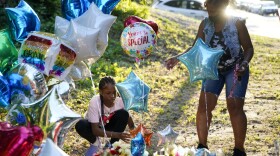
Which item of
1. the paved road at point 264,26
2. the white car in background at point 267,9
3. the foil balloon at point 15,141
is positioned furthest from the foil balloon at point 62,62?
the white car in background at point 267,9

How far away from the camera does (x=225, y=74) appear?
4.45 m

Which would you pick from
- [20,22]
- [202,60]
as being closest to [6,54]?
[20,22]

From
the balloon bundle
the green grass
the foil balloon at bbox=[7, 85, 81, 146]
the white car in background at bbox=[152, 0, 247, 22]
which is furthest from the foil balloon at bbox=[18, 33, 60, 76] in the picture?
the white car in background at bbox=[152, 0, 247, 22]

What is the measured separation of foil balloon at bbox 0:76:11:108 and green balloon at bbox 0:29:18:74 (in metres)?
0.31

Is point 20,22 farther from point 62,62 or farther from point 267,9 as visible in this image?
point 267,9

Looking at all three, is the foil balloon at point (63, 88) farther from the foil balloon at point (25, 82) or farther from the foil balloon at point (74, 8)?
the foil balloon at point (74, 8)

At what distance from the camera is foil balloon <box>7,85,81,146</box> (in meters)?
3.15

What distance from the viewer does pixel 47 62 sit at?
3.91m

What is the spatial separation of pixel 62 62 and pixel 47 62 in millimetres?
124

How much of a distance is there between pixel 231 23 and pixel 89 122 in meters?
Answer: 1.35

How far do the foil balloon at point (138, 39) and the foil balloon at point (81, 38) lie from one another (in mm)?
377

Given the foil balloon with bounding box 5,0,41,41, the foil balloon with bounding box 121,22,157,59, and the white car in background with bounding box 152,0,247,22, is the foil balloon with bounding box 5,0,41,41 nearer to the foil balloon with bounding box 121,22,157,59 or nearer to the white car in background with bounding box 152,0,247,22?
the foil balloon with bounding box 121,22,157,59

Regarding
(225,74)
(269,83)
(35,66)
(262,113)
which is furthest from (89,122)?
(269,83)

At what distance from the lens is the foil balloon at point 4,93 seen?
3619 mm
